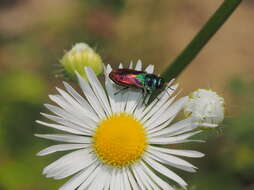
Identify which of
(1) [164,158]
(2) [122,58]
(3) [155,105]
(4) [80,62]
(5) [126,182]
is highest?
(2) [122,58]

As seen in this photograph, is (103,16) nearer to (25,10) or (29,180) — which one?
(25,10)

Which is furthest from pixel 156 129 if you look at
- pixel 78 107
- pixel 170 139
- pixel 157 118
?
pixel 78 107

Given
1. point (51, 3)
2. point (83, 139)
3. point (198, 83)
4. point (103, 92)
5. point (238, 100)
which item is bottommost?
point (83, 139)

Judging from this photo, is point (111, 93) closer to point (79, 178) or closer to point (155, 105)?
point (155, 105)

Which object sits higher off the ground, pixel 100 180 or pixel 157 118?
pixel 157 118

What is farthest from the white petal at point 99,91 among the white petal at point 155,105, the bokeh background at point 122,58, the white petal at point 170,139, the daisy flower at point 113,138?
the bokeh background at point 122,58

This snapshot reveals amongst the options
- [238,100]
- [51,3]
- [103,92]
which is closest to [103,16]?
[51,3]
